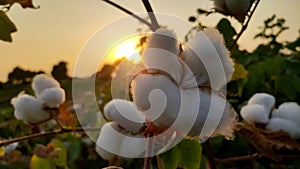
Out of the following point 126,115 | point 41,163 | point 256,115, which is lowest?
point 41,163

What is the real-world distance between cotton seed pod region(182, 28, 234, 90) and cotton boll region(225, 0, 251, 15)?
8.0 inches

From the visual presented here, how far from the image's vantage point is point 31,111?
866 mm

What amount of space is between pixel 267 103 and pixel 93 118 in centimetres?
40

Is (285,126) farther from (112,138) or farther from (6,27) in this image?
(6,27)

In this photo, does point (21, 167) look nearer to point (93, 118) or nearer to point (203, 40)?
point (93, 118)

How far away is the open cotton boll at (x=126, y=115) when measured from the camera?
63 centimetres

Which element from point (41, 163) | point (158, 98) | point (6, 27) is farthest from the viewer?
point (41, 163)

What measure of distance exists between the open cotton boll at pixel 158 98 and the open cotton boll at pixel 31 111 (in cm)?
42

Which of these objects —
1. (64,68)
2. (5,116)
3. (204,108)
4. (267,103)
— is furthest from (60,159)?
(5,116)

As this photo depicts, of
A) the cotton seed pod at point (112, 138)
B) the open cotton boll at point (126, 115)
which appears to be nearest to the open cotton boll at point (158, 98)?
the open cotton boll at point (126, 115)

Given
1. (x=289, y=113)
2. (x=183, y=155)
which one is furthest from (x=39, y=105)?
(x=289, y=113)

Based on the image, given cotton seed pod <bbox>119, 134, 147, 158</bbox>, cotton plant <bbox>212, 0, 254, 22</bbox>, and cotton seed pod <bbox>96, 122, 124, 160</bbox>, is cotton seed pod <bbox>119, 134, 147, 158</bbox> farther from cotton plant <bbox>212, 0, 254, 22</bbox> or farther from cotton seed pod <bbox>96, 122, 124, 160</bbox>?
cotton plant <bbox>212, 0, 254, 22</bbox>

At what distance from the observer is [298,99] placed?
4.73 feet

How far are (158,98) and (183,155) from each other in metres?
0.28
